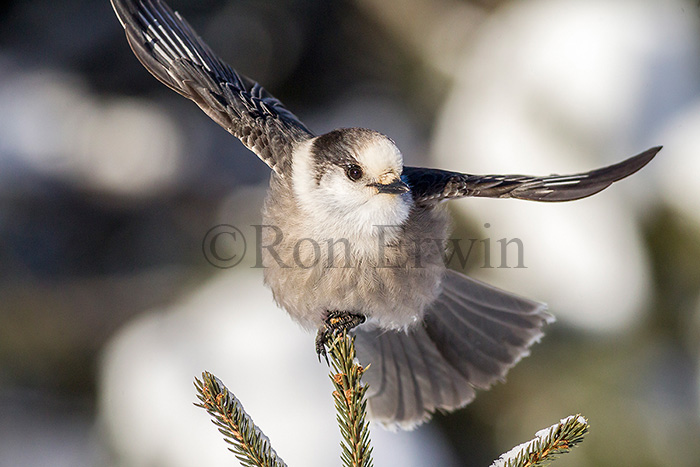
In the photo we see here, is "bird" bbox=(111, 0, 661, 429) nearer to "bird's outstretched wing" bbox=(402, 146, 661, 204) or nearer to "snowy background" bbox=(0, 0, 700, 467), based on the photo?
"bird's outstretched wing" bbox=(402, 146, 661, 204)

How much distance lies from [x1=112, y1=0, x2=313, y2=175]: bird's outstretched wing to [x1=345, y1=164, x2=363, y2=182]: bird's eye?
34 centimetres

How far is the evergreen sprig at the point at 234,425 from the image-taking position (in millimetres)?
1414

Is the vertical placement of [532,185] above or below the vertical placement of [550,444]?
above

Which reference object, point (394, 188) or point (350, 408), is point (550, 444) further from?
point (394, 188)

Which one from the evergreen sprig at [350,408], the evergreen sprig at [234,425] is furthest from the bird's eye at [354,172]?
the evergreen sprig at [234,425]

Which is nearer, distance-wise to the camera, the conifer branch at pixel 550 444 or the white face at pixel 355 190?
the conifer branch at pixel 550 444

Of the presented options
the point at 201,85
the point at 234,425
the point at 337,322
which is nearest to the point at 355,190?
the point at 337,322

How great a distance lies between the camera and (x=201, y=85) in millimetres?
2395

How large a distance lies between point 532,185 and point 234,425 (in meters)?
1.24

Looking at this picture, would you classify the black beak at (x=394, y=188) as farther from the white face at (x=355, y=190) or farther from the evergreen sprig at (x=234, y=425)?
the evergreen sprig at (x=234, y=425)

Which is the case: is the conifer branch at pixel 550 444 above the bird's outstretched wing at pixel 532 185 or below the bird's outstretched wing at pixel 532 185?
below

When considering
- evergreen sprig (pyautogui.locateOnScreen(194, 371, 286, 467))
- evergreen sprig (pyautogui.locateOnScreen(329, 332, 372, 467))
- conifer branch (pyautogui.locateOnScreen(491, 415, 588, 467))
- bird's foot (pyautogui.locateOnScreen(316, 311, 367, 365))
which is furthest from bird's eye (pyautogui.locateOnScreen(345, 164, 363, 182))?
conifer branch (pyautogui.locateOnScreen(491, 415, 588, 467))

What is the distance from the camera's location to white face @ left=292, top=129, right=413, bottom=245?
Answer: 2.04 m

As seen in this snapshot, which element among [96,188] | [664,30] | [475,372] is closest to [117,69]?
[96,188]
